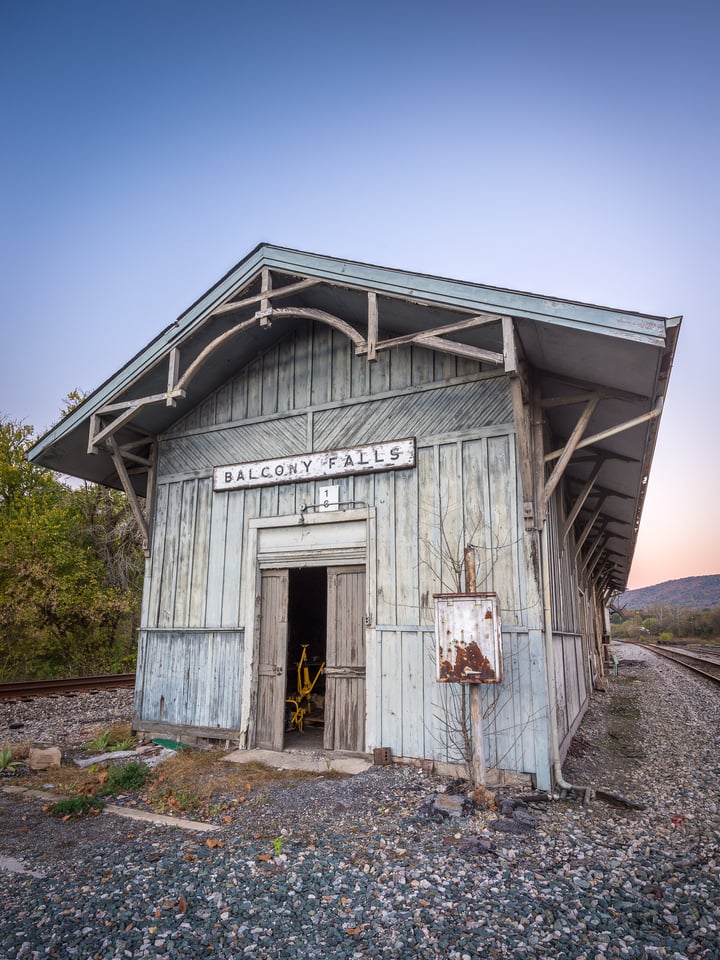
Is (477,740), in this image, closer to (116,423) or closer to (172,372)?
(172,372)

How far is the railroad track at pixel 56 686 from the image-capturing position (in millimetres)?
11930

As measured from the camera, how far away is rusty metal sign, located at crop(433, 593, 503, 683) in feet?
20.3

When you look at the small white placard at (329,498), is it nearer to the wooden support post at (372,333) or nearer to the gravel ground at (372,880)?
the wooden support post at (372,333)

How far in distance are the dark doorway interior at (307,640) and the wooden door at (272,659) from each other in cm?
178

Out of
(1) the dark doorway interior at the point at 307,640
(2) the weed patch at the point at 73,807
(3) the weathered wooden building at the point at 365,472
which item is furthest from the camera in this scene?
(1) the dark doorway interior at the point at 307,640

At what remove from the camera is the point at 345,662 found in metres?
8.03

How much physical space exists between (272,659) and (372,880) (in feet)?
14.7

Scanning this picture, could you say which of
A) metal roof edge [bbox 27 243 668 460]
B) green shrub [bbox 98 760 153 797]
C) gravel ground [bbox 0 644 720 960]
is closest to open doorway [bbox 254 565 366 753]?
gravel ground [bbox 0 644 720 960]

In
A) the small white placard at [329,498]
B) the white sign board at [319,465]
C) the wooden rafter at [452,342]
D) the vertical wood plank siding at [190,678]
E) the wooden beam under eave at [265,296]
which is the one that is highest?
the wooden beam under eave at [265,296]

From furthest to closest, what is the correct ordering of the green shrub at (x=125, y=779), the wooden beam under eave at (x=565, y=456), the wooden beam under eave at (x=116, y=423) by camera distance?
1. the wooden beam under eave at (x=116, y=423)
2. the wooden beam under eave at (x=565, y=456)
3. the green shrub at (x=125, y=779)

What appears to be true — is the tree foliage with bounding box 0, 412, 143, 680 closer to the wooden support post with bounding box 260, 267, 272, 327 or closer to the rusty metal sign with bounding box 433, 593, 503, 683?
the wooden support post with bounding box 260, 267, 272, 327

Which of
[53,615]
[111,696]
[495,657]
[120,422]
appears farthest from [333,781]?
[53,615]

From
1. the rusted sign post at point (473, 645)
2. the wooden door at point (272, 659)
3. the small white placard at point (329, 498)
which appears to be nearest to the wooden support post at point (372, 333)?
the small white placard at point (329, 498)

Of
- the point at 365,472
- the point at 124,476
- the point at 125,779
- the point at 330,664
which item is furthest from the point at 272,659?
the point at 124,476
